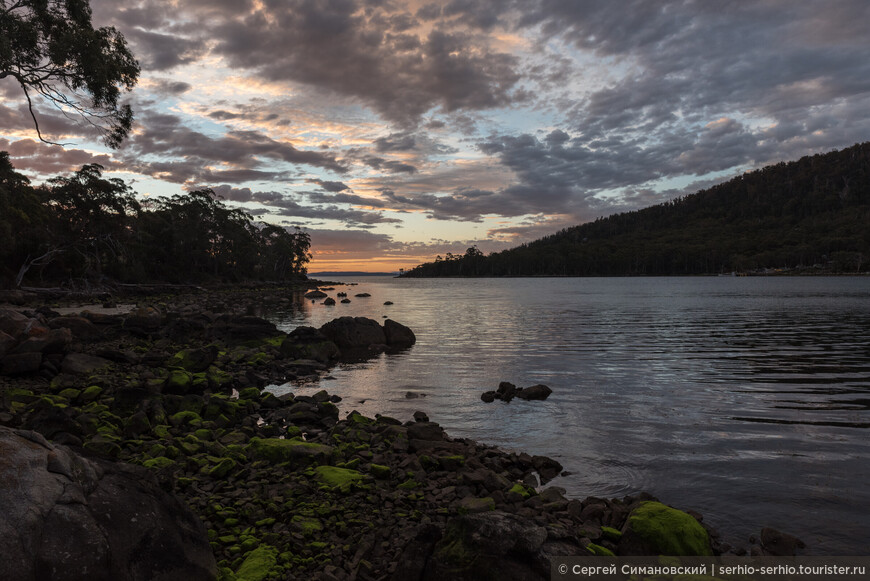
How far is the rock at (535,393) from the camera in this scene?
15439 mm

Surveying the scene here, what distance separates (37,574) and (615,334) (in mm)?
33258

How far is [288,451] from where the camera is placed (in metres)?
9.05

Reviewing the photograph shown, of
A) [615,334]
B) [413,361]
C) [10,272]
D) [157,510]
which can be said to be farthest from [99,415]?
[10,272]

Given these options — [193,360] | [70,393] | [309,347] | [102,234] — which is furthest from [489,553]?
[102,234]

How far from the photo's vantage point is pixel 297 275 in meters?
180

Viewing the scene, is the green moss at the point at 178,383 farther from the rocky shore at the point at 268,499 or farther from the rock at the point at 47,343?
the rock at the point at 47,343

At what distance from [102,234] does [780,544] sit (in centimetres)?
6745

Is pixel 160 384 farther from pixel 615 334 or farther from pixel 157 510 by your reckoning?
pixel 615 334

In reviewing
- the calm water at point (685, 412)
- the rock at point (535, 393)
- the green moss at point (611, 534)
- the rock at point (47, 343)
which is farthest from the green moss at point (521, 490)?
the rock at point (47, 343)

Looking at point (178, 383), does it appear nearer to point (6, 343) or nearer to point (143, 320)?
point (6, 343)

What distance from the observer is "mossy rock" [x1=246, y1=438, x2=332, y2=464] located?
881cm

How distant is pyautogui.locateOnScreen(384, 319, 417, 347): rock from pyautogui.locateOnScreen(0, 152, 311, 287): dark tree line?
27796 millimetres

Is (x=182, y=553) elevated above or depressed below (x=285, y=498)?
above

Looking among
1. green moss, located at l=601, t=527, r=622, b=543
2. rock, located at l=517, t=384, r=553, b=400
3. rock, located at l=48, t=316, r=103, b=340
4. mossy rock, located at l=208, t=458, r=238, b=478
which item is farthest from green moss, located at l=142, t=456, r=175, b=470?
rock, located at l=48, t=316, r=103, b=340
